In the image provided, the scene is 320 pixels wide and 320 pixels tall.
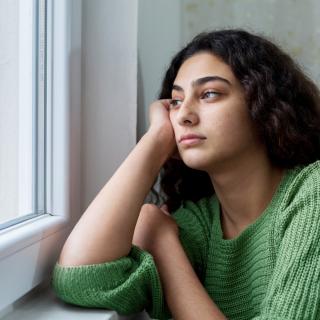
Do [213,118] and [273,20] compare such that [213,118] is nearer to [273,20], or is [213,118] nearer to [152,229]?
[152,229]

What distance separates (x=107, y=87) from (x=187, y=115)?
23 cm

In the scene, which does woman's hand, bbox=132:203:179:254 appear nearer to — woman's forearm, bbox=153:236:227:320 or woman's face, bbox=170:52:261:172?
woman's forearm, bbox=153:236:227:320

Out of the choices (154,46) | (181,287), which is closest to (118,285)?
(181,287)

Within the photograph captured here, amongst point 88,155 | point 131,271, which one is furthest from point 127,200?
point 88,155

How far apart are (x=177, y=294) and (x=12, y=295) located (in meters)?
0.26

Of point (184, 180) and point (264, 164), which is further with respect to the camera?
point (184, 180)

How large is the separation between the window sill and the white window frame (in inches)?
1.2

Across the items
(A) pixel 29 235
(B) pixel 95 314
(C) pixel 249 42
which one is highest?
(C) pixel 249 42

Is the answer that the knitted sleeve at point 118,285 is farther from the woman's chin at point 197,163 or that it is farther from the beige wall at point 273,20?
the beige wall at point 273,20

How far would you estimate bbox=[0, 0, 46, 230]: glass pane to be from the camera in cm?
80

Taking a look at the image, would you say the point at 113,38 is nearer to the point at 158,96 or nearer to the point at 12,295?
the point at 158,96

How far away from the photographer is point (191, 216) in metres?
0.98

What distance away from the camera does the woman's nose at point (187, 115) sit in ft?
2.73

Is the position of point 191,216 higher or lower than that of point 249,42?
lower
